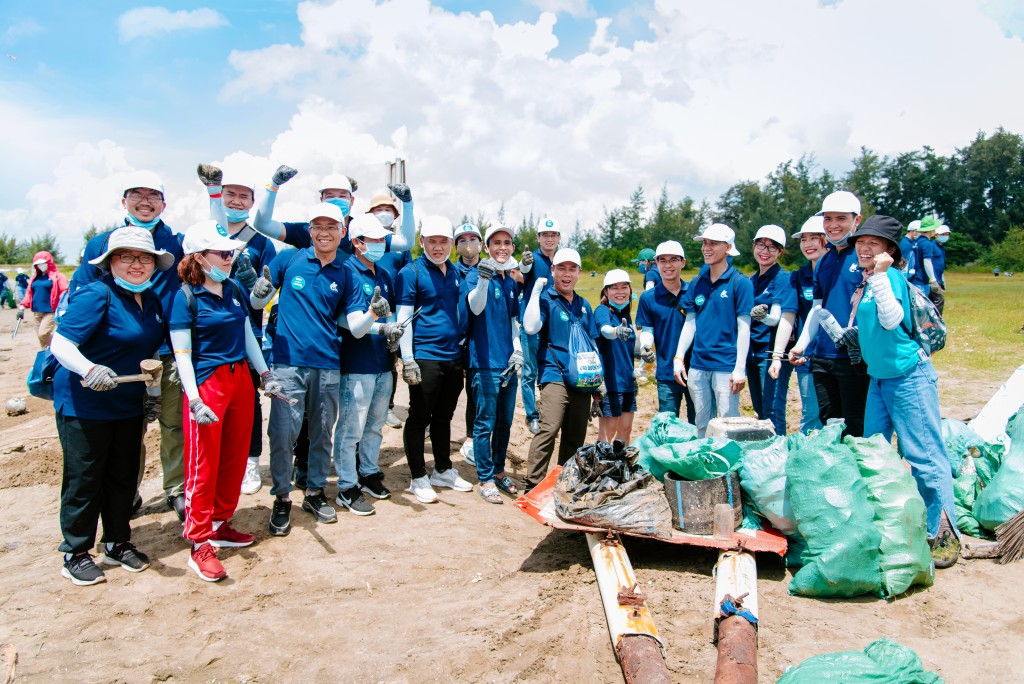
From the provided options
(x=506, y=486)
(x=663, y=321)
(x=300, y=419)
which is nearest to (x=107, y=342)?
(x=300, y=419)

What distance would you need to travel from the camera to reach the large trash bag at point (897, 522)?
3.41 m

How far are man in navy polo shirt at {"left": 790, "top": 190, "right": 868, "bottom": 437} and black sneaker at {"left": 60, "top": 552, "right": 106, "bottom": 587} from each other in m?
4.60

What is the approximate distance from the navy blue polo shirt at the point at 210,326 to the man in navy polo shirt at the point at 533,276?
220 centimetres

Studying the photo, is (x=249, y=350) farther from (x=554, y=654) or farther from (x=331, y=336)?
(x=554, y=654)

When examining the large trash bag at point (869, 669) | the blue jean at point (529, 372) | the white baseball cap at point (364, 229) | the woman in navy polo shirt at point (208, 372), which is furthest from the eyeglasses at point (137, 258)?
the large trash bag at point (869, 669)

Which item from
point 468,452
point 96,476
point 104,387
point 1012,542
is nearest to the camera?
point 104,387

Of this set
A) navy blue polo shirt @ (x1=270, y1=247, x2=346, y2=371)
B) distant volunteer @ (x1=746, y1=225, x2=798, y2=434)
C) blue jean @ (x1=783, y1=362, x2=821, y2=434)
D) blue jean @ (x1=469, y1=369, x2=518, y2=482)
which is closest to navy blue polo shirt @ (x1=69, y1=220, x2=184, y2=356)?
navy blue polo shirt @ (x1=270, y1=247, x2=346, y2=371)

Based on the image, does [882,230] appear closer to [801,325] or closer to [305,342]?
[801,325]

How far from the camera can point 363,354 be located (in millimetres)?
4371

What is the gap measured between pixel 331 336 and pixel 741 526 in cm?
277

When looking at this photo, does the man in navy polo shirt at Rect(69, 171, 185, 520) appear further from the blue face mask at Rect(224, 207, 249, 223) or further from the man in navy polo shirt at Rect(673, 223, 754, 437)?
the man in navy polo shirt at Rect(673, 223, 754, 437)

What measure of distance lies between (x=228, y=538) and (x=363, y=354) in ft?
4.60

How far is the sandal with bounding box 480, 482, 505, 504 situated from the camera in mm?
4926

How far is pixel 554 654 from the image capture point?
3.03 metres
